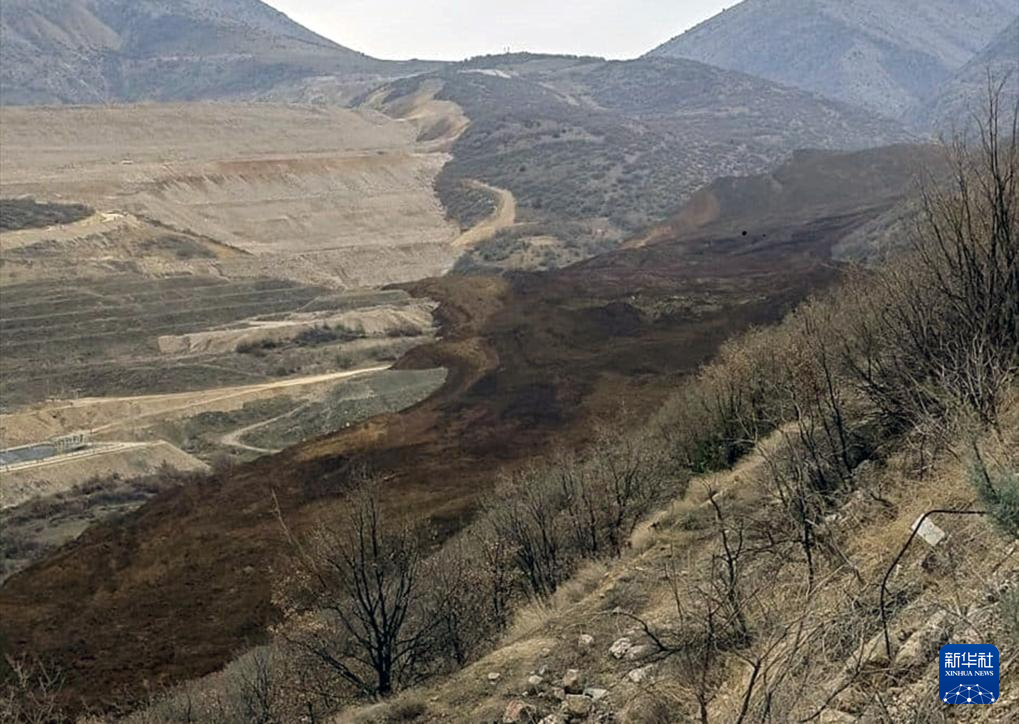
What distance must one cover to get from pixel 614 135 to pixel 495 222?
3585 cm

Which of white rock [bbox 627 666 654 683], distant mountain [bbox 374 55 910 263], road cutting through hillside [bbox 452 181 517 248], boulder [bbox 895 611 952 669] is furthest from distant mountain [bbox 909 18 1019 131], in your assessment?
boulder [bbox 895 611 952 669]

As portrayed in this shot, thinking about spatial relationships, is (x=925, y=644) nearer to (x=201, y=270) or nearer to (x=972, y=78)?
(x=201, y=270)

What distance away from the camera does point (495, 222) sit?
90.8 meters

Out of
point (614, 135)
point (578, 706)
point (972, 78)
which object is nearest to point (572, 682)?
point (578, 706)

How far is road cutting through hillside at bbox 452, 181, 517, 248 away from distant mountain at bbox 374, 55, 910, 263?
1.26m

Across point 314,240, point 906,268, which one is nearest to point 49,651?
point 906,268

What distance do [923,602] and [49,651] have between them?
2213cm

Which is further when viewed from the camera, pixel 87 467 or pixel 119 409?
pixel 119 409

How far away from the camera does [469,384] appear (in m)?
43.2

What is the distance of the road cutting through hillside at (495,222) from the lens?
86250mm

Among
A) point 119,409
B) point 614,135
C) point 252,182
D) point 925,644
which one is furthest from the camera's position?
point 614,135

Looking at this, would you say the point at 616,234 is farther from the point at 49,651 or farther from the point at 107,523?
the point at 49,651

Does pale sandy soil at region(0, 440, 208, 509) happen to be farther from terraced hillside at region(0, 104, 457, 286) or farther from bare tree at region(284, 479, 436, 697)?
terraced hillside at region(0, 104, 457, 286)

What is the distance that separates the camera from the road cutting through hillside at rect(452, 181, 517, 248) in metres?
86.2
